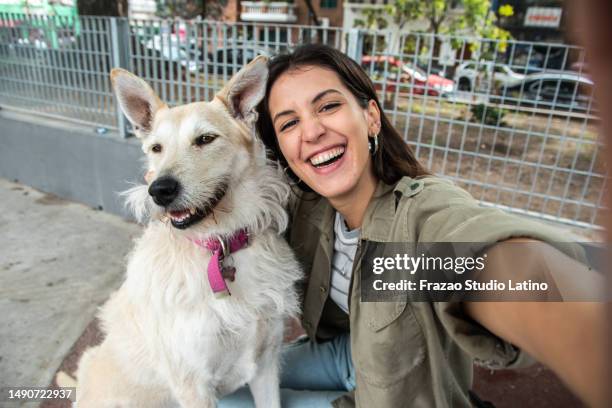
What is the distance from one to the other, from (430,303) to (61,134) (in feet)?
16.6

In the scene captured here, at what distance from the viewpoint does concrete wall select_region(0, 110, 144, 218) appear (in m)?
4.58

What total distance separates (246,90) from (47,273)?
9.74 ft

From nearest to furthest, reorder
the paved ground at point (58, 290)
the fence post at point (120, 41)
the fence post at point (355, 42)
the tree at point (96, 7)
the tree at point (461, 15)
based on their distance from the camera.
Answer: the paved ground at point (58, 290) → the fence post at point (355, 42) → the fence post at point (120, 41) → the tree at point (461, 15) → the tree at point (96, 7)

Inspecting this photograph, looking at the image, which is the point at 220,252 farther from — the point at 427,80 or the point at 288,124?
the point at 427,80

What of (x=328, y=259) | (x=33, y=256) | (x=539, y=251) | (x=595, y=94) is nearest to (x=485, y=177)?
(x=328, y=259)

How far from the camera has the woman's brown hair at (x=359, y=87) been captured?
66.7 inches

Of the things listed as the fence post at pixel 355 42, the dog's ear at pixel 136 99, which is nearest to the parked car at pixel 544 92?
the fence post at pixel 355 42

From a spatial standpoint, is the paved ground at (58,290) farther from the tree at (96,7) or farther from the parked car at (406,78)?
the tree at (96,7)

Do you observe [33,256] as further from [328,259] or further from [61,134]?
[328,259]

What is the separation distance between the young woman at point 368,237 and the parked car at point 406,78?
1.87 m

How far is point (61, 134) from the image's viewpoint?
4891 millimetres

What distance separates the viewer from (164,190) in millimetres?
1552

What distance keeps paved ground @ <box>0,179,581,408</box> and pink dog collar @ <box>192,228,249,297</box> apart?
5.09 feet

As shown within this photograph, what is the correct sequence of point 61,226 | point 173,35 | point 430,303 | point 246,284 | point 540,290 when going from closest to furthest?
point 540,290, point 430,303, point 246,284, point 173,35, point 61,226
